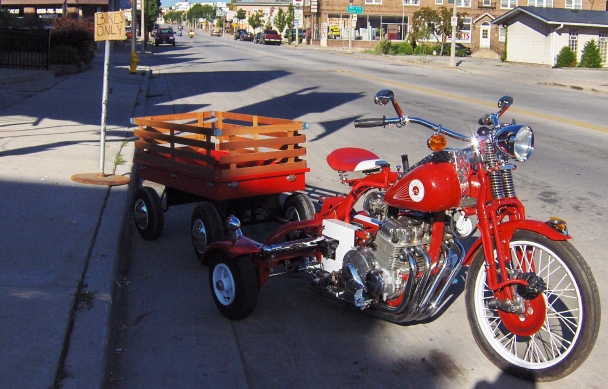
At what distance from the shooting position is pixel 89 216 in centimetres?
Result: 723

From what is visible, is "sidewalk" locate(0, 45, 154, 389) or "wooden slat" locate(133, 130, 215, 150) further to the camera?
"wooden slat" locate(133, 130, 215, 150)

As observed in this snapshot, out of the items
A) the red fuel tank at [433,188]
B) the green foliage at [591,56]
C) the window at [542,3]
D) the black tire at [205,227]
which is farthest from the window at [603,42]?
the red fuel tank at [433,188]

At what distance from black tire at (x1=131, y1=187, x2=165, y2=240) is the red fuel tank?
330cm

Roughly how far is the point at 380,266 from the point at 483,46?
2799 inches

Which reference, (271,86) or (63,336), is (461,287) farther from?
(271,86)

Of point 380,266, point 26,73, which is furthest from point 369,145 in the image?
point 26,73

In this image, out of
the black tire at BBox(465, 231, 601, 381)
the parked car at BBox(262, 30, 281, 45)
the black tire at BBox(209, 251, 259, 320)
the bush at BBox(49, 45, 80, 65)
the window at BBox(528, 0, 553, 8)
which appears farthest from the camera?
the parked car at BBox(262, 30, 281, 45)

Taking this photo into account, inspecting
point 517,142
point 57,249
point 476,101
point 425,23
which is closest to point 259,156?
point 57,249

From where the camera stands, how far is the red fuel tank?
4133mm

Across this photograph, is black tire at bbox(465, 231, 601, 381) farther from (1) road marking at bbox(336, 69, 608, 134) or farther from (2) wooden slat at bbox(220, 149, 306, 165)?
(1) road marking at bbox(336, 69, 608, 134)

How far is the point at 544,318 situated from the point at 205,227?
3060mm

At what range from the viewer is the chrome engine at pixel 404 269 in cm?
442

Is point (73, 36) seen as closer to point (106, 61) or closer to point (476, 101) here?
point (476, 101)

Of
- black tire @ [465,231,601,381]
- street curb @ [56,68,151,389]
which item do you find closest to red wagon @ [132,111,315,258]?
street curb @ [56,68,151,389]
